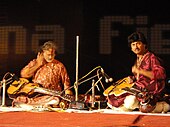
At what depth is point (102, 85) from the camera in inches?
181

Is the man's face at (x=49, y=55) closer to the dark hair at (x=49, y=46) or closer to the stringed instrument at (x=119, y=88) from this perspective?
the dark hair at (x=49, y=46)

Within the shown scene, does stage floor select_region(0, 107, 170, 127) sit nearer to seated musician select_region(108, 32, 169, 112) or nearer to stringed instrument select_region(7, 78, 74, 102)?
seated musician select_region(108, 32, 169, 112)

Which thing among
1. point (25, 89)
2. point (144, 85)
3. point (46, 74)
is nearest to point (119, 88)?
point (144, 85)

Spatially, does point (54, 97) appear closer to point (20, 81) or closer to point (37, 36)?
point (20, 81)

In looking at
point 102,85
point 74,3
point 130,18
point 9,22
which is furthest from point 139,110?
point 9,22

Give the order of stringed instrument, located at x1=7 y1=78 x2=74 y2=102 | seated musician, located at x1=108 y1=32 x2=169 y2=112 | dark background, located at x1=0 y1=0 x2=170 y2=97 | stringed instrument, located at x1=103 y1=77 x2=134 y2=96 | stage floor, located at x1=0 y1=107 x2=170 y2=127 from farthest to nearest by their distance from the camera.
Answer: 1. dark background, located at x1=0 y1=0 x2=170 y2=97
2. stringed instrument, located at x1=7 y1=78 x2=74 y2=102
3. stringed instrument, located at x1=103 y1=77 x2=134 y2=96
4. seated musician, located at x1=108 y1=32 x2=169 y2=112
5. stage floor, located at x1=0 y1=107 x2=170 y2=127

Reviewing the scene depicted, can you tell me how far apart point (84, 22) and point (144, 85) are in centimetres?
141

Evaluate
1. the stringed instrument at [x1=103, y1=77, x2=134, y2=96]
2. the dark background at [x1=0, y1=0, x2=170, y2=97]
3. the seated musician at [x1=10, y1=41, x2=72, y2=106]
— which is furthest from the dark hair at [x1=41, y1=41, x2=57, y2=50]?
the stringed instrument at [x1=103, y1=77, x2=134, y2=96]

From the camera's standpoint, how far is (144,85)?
3996 millimetres

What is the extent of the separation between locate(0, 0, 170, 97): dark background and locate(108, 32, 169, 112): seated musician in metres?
0.65

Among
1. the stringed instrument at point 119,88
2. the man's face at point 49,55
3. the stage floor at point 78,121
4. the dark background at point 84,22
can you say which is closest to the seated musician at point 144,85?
the stringed instrument at point 119,88

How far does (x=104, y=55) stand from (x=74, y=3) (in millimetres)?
844

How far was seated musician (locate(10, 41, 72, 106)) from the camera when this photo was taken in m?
4.42

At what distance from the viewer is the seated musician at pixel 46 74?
4418 mm
